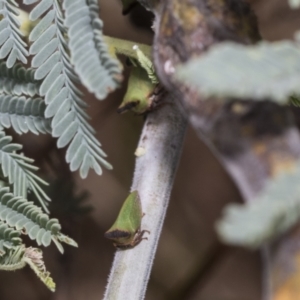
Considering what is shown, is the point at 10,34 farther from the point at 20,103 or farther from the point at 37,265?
the point at 37,265

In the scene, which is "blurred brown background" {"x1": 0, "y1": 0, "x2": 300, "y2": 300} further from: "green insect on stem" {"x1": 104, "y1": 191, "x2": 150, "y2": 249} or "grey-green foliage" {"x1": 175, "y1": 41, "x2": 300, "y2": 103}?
"grey-green foliage" {"x1": 175, "y1": 41, "x2": 300, "y2": 103}

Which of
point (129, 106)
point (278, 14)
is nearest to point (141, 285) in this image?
point (129, 106)

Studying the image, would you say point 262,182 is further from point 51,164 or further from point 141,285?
point 51,164

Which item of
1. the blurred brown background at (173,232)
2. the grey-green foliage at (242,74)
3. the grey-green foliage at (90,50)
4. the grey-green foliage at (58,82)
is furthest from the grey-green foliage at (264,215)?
the blurred brown background at (173,232)

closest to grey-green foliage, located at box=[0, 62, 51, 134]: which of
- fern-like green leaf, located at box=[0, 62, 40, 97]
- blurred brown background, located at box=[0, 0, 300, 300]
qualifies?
fern-like green leaf, located at box=[0, 62, 40, 97]

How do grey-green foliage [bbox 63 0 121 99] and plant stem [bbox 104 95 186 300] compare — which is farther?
plant stem [bbox 104 95 186 300]

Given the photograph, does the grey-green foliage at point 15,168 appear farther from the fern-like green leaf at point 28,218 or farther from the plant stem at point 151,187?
the plant stem at point 151,187
